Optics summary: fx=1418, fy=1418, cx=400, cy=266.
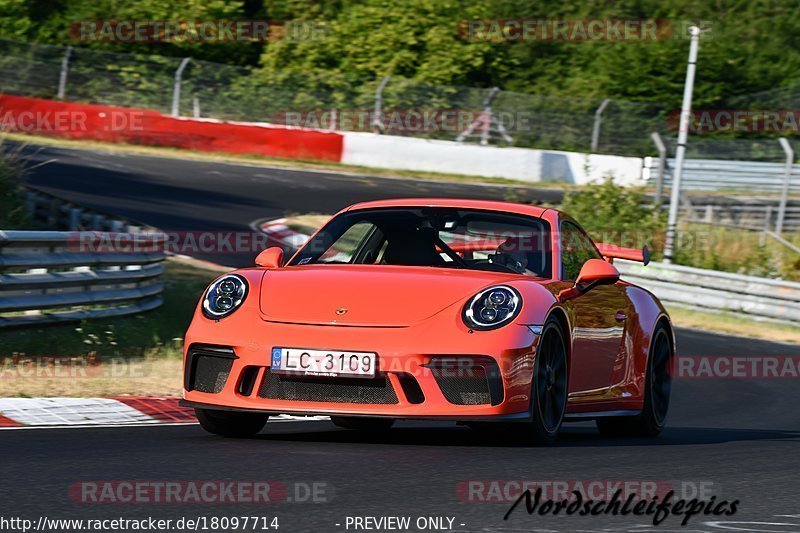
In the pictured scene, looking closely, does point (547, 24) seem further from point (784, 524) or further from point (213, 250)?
point (784, 524)

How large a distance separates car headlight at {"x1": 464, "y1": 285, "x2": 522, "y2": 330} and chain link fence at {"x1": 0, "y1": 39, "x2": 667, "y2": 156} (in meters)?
26.2

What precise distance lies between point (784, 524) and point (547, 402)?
2030 mm

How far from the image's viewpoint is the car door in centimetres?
717

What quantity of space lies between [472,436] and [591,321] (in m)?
0.86

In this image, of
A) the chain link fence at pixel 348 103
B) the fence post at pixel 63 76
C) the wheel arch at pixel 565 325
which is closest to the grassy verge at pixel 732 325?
the wheel arch at pixel 565 325

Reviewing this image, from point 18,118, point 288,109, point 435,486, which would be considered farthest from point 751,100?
point 435,486

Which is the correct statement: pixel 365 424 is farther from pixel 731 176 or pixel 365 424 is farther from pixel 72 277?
pixel 731 176

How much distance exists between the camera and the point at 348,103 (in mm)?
33094

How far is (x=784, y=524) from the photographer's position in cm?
479

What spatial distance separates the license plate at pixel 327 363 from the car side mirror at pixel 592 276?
1294mm

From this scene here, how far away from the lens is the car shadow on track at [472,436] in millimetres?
→ 6805

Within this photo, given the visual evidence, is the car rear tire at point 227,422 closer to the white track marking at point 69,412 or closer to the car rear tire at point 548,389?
the white track marking at point 69,412
